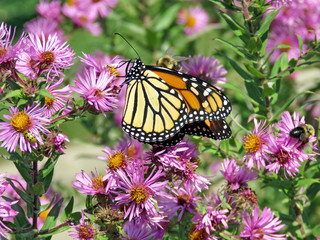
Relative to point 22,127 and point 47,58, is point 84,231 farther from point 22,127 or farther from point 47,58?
point 47,58

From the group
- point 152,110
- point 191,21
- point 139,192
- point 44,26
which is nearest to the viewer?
point 139,192

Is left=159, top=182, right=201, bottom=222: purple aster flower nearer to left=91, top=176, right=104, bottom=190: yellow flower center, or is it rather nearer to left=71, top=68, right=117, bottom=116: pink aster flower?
left=91, top=176, right=104, bottom=190: yellow flower center

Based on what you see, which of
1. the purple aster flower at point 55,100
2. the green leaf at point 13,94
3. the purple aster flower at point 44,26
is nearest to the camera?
the green leaf at point 13,94

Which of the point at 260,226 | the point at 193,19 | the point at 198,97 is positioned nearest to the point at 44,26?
Result: the point at 198,97

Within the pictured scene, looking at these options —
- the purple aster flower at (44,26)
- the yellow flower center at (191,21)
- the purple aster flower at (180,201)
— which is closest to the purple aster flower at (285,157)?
the purple aster flower at (180,201)

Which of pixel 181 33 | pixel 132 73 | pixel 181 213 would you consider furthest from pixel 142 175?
pixel 181 33

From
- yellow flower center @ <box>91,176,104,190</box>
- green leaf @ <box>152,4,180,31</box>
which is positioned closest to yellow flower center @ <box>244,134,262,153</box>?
yellow flower center @ <box>91,176,104,190</box>

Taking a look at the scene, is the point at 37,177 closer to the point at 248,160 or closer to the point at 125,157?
the point at 125,157

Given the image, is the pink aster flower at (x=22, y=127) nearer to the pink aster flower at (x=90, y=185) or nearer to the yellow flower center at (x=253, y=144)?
the pink aster flower at (x=90, y=185)
